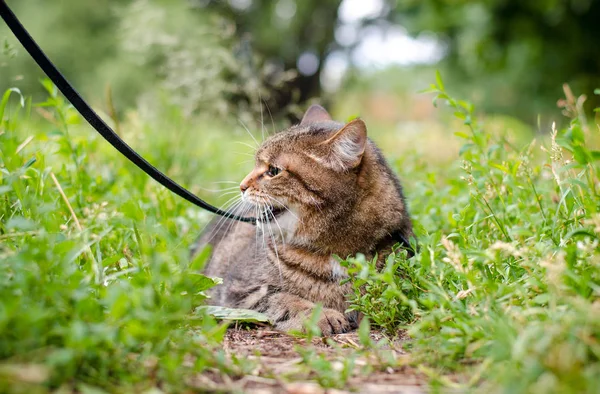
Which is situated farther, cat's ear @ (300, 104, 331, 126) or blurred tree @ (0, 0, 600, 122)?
blurred tree @ (0, 0, 600, 122)

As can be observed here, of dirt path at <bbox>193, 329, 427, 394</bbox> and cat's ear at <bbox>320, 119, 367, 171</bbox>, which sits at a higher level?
cat's ear at <bbox>320, 119, 367, 171</bbox>

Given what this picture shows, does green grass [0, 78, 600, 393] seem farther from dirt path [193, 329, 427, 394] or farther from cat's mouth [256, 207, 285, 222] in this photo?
cat's mouth [256, 207, 285, 222]

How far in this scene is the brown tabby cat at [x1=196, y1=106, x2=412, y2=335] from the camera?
242 centimetres

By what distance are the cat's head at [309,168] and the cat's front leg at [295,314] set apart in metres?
0.43

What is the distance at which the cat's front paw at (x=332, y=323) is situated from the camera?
86.0 inches

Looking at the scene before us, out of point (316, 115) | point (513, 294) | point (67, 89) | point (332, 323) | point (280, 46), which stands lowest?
point (332, 323)

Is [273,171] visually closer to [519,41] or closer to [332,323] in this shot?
[332,323]

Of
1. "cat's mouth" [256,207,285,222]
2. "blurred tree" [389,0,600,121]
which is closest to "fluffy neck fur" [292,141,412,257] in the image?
"cat's mouth" [256,207,285,222]

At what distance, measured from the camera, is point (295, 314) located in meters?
2.31

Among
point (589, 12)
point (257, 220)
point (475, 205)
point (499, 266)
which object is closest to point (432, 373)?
point (499, 266)

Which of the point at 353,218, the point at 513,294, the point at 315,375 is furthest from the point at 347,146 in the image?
the point at 315,375

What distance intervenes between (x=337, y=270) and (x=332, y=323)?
0.27 m

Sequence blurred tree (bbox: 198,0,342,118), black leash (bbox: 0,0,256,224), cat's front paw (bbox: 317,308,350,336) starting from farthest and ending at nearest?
blurred tree (bbox: 198,0,342,118), cat's front paw (bbox: 317,308,350,336), black leash (bbox: 0,0,256,224)

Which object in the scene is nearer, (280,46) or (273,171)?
(273,171)
